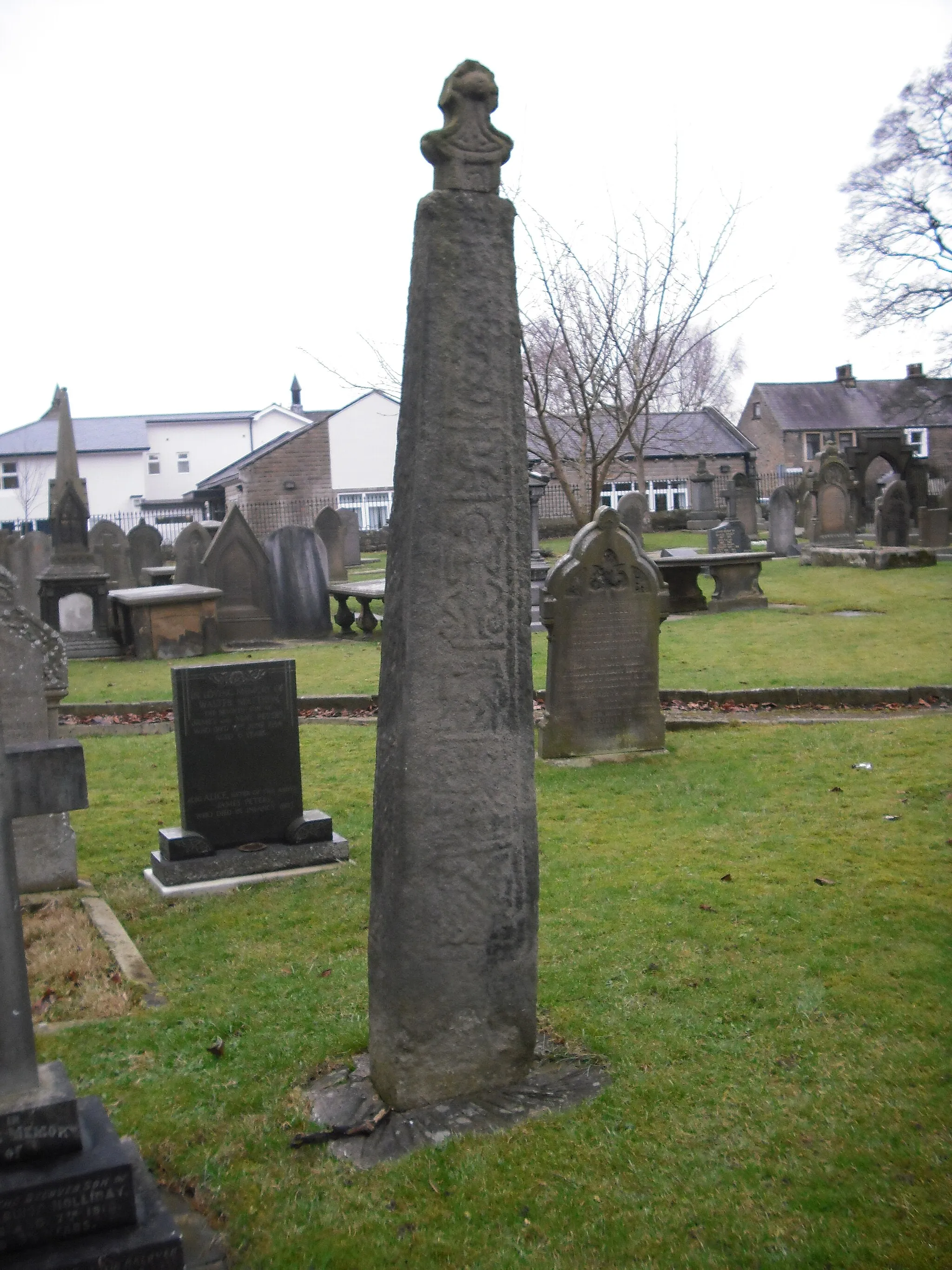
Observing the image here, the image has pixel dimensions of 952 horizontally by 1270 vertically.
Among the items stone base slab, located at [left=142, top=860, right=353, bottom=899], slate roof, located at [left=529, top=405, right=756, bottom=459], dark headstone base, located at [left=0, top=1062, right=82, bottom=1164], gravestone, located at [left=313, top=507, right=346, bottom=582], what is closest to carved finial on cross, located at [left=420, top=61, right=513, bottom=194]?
dark headstone base, located at [left=0, top=1062, right=82, bottom=1164]

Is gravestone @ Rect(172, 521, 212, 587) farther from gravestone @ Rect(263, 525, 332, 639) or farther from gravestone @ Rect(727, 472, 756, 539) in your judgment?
gravestone @ Rect(727, 472, 756, 539)

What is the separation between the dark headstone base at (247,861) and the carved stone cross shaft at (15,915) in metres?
3.81

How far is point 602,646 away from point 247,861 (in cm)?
362

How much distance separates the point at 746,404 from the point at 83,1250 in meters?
74.4

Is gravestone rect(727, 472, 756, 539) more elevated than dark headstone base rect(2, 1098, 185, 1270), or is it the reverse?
gravestone rect(727, 472, 756, 539)

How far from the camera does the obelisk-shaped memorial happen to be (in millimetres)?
3826

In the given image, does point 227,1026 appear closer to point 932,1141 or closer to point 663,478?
point 932,1141

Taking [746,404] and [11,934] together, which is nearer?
[11,934]

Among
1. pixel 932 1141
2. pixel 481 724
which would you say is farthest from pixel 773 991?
pixel 481 724

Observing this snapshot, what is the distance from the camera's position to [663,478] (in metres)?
52.6

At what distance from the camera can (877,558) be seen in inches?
944

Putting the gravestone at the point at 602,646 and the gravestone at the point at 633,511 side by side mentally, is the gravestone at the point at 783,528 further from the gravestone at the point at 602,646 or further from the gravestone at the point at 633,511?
the gravestone at the point at 602,646

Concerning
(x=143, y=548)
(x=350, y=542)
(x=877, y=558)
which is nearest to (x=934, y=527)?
(x=877, y=558)

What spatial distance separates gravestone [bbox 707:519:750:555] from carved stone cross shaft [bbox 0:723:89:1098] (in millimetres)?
24528
